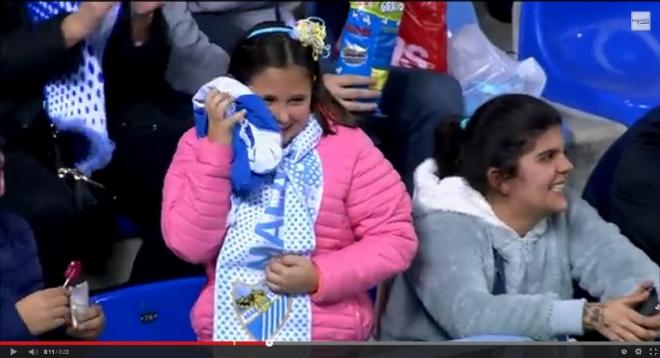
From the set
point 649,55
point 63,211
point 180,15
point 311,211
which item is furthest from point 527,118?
point 63,211

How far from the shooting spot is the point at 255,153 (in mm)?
1383

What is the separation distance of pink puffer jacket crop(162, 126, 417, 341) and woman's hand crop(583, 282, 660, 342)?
0.21 meters

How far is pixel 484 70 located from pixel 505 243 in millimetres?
325

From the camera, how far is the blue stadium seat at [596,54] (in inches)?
60.2

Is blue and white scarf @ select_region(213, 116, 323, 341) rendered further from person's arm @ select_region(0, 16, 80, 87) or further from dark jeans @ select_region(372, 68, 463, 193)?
person's arm @ select_region(0, 16, 80, 87)

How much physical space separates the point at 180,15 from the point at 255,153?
35 cm

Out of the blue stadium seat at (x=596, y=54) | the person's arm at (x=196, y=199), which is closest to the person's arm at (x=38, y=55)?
the person's arm at (x=196, y=199)

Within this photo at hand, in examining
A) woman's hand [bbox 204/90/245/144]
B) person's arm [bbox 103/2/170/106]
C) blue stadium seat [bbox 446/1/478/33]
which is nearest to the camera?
woman's hand [bbox 204/90/245/144]

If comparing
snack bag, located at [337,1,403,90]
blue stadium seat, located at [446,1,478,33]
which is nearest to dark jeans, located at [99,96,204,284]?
snack bag, located at [337,1,403,90]

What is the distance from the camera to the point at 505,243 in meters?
1.54

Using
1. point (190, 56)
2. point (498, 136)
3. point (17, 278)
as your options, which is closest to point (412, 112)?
point (498, 136)

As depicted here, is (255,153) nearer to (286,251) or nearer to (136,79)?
(286,251)

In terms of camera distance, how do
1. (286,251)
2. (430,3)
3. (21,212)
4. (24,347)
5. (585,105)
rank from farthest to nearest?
(430,3) → (585,105) → (21,212) → (286,251) → (24,347)

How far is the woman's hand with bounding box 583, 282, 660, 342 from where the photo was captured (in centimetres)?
143
